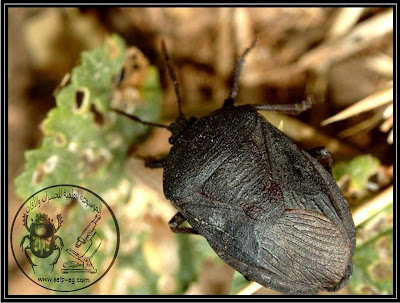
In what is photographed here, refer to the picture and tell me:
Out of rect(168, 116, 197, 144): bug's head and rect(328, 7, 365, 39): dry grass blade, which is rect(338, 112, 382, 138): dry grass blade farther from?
rect(168, 116, 197, 144): bug's head

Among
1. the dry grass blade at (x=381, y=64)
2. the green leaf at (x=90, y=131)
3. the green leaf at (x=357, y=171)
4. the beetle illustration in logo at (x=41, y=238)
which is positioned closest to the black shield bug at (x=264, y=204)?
the green leaf at (x=357, y=171)

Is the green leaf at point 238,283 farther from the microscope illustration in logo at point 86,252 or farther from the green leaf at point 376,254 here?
the microscope illustration in logo at point 86,252

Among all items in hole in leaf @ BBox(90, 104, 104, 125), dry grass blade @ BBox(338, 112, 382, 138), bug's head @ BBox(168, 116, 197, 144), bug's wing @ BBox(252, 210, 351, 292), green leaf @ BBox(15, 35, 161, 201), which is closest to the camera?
bug's wing @ BBox(252, 210, 351, 292)

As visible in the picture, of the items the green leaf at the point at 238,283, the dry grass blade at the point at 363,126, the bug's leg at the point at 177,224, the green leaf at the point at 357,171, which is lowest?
the green leaf at the point at 238,283

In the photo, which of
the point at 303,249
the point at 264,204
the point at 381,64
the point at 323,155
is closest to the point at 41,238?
the point at 264,204

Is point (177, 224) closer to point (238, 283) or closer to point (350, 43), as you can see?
point (238, 283)

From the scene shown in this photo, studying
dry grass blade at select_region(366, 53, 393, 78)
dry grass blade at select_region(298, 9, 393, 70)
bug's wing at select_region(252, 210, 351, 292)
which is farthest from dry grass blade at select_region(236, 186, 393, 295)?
dry grass blade at select_region(298, 9, 393, 70)
